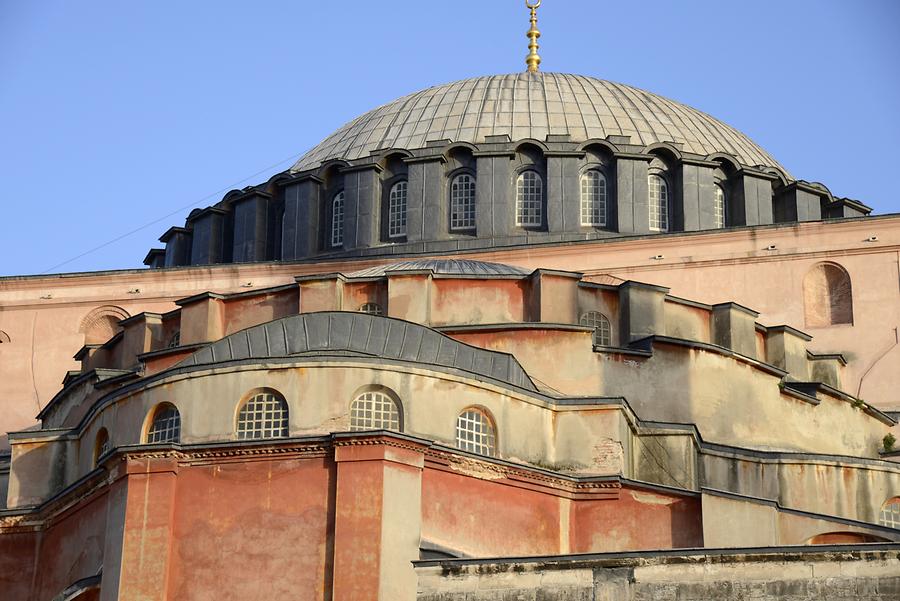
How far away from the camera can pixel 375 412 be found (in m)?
32.7

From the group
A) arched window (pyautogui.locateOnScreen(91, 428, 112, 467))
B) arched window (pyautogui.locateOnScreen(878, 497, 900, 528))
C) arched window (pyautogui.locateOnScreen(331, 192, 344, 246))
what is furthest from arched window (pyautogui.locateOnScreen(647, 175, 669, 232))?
arched window (pyautogui.locateOnScreen(91, 428, 112, 467))

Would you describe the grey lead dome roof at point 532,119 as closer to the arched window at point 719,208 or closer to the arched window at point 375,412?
the arched window at point 719,208

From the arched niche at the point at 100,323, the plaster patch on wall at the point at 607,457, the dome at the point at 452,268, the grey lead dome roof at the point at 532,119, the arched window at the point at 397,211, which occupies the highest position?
the grey lead dome roof at the point at 532,119

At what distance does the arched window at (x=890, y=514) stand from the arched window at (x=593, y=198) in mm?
12038

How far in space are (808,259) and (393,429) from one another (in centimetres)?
1463

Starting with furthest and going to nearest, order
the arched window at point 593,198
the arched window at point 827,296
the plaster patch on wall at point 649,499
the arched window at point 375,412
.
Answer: the arched window at point 593,198, the arched window at point 827,296, the plaster patch on wall at point 649,499, the arched window at point 375,412

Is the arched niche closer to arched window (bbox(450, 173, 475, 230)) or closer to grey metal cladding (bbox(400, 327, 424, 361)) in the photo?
arched window (bbox(450, 173, 475, 230))

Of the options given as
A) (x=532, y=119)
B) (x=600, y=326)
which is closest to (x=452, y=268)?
(x=600, y=326)

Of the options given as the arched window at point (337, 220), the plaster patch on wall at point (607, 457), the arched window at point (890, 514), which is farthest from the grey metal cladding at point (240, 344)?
the arched window at point (337, 220)

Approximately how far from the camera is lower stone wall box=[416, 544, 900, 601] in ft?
93.6

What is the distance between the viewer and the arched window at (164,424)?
33.2 m

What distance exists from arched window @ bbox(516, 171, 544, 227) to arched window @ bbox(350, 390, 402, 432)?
15.9m

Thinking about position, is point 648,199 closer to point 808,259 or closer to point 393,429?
point 808,259

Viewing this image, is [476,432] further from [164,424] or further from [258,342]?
[164,424]
